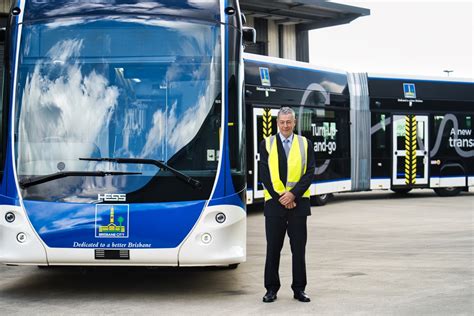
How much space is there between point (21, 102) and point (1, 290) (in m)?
2.03

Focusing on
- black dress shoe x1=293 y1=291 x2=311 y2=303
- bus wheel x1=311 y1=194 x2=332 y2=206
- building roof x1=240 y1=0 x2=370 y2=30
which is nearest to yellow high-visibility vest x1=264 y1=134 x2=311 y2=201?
black dress shoe x1=293 y1=291 x2=311 y2=303

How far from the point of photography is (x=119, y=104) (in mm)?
8227

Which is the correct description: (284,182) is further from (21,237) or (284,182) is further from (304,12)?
(304,12)

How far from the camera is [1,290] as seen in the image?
898 centimetres

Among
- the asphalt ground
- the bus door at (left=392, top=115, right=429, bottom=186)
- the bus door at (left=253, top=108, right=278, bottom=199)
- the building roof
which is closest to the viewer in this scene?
the asphalt ground

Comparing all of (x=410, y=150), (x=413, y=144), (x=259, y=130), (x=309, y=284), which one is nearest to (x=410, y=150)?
(x=410, y=150)

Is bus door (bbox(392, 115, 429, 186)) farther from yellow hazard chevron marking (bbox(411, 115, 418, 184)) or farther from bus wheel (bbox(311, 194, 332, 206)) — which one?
bus wheel (bbox(311, 194, 332, 206))

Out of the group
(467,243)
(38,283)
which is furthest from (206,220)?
(467,243)

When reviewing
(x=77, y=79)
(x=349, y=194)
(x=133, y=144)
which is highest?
(x=77, y=79)

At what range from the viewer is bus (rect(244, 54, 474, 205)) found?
19.4m

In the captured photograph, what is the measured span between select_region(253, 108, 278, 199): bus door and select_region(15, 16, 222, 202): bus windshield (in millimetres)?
8887

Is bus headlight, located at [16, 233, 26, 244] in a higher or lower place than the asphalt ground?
higher

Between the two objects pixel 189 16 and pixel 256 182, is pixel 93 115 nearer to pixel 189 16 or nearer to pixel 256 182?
pixel 189 16

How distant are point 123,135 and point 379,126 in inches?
574
